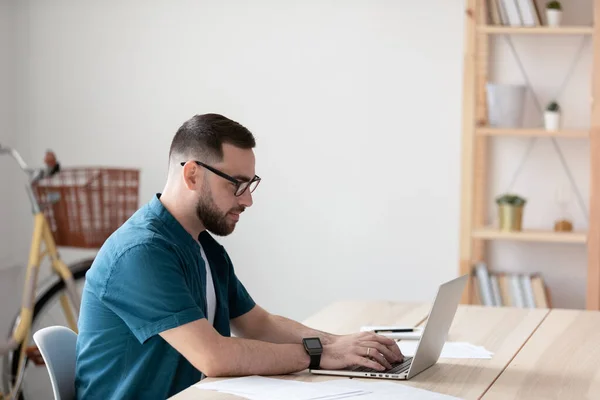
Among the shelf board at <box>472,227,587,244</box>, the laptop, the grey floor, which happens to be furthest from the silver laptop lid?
the grey floor

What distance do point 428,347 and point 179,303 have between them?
55cm

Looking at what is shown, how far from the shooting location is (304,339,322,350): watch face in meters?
2.09

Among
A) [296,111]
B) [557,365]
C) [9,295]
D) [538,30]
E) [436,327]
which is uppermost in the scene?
[538,30]

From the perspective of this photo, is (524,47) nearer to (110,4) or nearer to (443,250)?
(443,250)

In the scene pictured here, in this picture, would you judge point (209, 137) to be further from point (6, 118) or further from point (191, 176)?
point (6, 118)

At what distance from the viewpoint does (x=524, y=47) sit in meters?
4.00

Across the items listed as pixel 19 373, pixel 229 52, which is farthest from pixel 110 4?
pixel 19 373

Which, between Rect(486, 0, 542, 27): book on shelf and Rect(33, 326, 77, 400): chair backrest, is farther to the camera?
Rect(486, 0, 542, 27): book on shelf

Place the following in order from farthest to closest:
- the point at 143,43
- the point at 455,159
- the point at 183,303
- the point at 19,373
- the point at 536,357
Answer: the point at 143,43 → the point at 455,159 → the point at 19,373 → the point at 536,357 → the point at 183,303

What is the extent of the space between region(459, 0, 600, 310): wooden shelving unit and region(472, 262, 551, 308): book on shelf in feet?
0.15

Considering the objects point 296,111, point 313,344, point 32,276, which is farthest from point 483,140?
point 313,344

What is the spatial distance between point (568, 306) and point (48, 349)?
102 inches

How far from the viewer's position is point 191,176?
7.13ft

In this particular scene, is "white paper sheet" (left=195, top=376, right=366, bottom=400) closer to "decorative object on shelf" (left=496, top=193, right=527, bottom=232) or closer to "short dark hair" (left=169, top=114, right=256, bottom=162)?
"short dark hair" (left=169, top=114, right=256, bottom=162)
